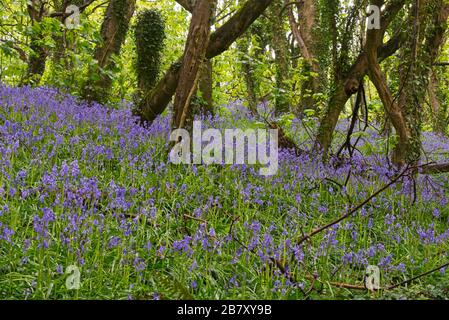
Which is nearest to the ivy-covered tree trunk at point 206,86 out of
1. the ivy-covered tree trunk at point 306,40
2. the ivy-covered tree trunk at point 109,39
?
the ivy-covered tree trunk at point 109,39

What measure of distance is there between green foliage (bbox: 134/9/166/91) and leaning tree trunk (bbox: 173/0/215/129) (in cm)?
447

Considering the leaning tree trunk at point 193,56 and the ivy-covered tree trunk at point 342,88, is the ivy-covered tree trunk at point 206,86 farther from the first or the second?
the leaning tree trunk at point 193,56

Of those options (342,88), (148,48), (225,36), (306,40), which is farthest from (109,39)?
(306,40)

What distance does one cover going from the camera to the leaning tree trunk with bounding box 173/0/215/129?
218 inches

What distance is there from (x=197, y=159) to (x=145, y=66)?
4.75 meters

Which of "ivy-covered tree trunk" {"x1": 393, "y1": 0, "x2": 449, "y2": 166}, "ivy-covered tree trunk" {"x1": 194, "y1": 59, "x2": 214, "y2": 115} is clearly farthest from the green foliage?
"ivy-covered tree trunk" {"x1": 393, "y1": 0, "x2": 449, "y2": 166}

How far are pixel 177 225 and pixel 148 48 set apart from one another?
658 cm

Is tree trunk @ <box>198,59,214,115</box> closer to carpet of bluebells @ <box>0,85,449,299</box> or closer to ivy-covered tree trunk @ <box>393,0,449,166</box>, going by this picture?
carpet of bluebells @ <box>0,85,449,299</box>

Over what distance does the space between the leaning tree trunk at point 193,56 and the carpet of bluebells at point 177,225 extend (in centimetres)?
61

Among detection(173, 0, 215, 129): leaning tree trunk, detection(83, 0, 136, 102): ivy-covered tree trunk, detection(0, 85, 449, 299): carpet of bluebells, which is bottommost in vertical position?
detection(0, 85, 449, 299): carpet of bluebells

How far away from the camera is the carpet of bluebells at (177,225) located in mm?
3113

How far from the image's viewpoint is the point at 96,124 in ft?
21.6

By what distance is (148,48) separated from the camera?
9.92 m
